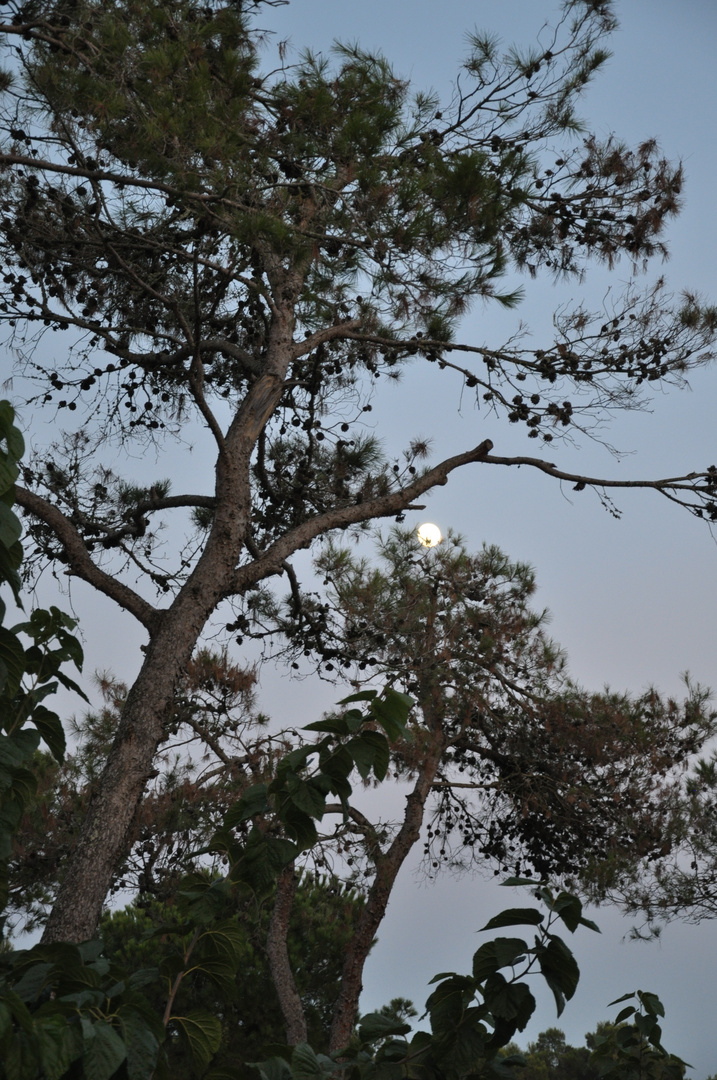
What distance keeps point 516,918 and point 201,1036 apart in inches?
17.0

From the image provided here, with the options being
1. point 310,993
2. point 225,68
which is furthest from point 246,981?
point 225,68

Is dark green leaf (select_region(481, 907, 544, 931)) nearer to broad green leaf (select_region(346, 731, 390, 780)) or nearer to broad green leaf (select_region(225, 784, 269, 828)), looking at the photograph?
broad green leaf (select_region(346, 731, 390, 780))

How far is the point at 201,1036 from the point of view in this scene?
112 centimetres

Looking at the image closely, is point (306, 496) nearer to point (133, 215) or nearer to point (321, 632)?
point (321, 632)

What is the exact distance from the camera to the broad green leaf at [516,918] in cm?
100

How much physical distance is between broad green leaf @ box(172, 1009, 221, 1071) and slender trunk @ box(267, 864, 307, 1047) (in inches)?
199

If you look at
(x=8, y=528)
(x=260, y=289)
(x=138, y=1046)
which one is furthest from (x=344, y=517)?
(x=138, y=1046)

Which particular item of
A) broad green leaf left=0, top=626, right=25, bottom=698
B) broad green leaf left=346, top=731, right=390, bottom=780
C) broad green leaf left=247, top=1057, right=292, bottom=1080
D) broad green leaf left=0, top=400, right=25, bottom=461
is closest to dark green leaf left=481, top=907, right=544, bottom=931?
broad green leaf left=346, top=731, right=390, bottom=780

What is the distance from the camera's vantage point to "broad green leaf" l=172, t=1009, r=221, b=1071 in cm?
111

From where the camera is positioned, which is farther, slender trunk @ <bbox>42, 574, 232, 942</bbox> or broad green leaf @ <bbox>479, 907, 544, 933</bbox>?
slender trunk @ <bbox>42, 574, 232, 942</bbox>

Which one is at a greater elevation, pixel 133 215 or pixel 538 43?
pixel 538 43

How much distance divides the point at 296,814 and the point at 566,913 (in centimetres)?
36

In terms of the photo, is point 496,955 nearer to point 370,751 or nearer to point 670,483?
point 370,751

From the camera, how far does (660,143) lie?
A: 471 cm
